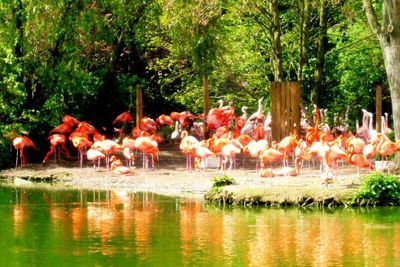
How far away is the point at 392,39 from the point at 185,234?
5879 millimetres

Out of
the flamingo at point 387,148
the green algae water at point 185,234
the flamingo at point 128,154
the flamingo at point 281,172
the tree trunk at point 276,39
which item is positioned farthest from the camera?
the tree trunk at point 276,39

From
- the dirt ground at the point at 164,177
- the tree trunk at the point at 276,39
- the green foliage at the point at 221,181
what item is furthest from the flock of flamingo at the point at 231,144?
the green foliage at the point at 221,181

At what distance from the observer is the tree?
17594mm

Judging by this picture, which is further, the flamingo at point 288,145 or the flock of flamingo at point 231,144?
the flamingo at point 288,145

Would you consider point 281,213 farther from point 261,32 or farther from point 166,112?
point 166,112

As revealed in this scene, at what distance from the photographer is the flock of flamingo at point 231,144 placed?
17891mm

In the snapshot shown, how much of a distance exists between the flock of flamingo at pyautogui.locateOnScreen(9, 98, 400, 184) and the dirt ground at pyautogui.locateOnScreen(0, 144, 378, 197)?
7.1 inches

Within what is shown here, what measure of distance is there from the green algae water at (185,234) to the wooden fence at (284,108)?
480 centimetres

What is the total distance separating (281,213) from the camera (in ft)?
50.5

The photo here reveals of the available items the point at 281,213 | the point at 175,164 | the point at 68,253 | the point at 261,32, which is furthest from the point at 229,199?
the point at 261,32

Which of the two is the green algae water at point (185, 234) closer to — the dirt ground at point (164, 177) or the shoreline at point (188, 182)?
the shoreline at point (188, 182)

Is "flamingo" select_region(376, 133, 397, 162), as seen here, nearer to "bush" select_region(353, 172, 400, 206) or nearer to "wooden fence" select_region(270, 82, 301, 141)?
"bush" select_region(353, 172, 400, 206)

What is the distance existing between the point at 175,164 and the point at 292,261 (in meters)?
10.8

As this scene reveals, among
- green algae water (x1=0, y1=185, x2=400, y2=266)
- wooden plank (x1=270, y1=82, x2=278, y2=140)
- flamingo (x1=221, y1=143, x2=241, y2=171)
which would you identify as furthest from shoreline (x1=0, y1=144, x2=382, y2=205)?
wooden plank (x1=270, y1=82, x2=278, y2=140)
